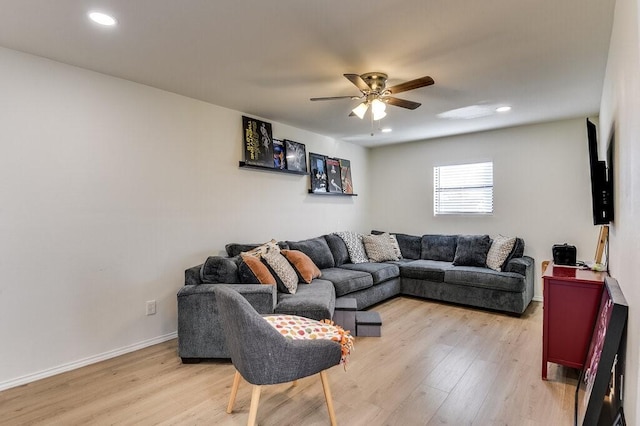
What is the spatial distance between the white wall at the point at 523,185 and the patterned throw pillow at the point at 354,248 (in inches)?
48.1

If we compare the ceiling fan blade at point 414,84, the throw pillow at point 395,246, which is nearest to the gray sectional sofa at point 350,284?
the throw pillow at point 395,246

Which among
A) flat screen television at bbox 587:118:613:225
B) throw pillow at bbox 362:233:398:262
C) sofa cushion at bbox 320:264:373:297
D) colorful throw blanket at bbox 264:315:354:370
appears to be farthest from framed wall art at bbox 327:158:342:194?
flat screen television at bbox 587:118:613:225

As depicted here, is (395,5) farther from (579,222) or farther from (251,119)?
(579,222)

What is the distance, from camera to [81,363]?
2.75m

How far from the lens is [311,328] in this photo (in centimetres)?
208

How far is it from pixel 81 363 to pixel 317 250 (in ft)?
8.85

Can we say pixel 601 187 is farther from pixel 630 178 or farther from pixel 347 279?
pixel 347 279

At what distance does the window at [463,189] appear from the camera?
505 cm

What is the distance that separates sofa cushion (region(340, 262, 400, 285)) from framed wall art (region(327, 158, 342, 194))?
50.6 inches

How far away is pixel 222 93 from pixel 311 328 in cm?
250

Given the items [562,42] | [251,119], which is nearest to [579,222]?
[562,42]

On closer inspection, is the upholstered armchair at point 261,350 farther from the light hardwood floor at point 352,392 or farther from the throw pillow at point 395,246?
the throw pillow at point 395,246

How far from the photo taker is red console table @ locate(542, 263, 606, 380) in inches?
92.7

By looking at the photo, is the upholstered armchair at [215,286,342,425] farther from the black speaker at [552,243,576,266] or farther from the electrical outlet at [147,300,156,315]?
the black speaker at [552,243,576,266]
